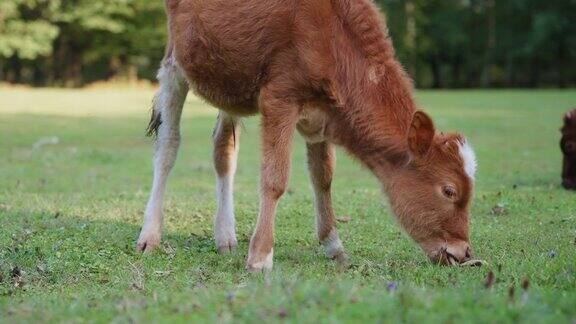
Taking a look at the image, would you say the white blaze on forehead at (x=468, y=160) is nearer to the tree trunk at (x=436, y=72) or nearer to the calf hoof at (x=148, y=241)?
the calf hoof at (x=148, y=241)

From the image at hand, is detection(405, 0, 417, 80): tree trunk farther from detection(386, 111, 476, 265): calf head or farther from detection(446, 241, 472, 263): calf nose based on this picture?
detection(446, 241, 472, 263): calf nose

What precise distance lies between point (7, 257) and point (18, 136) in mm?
14420

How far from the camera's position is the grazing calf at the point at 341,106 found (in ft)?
21.6

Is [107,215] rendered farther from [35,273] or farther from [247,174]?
[247,174]

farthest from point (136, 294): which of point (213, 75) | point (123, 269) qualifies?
point (213, 75)

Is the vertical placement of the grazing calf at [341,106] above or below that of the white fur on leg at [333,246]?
above

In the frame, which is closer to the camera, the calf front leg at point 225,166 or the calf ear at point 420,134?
the calf ear at point 420,134

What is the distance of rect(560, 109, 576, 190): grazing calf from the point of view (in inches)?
491

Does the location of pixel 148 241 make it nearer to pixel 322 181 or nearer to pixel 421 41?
pixel 322 181

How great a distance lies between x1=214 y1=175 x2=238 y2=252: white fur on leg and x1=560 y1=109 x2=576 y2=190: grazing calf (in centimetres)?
629

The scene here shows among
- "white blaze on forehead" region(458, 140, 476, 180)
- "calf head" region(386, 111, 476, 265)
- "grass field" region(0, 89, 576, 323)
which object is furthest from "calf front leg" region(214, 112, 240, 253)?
"white blaze on forehead" region(458, 140, 476, 180)

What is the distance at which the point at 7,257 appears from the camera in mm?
7004

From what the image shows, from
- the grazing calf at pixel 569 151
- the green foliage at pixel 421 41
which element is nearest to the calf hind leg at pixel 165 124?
the grazing calf at pixel 569 151

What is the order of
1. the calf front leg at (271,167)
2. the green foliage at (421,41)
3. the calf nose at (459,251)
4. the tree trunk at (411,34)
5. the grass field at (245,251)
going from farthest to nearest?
the tree trunk at (411,34)
the green foliage at (421,41)
the calf front leg at (271,167)
the calf nose at (459,251)
the grass field at (245,251)
